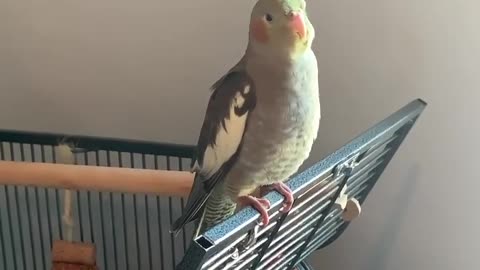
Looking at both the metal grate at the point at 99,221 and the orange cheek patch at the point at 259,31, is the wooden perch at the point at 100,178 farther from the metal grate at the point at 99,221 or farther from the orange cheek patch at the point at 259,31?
the orange cheek patch at the point at 259,31

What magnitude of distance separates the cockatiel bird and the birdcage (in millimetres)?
36

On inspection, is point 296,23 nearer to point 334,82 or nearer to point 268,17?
point 268,17

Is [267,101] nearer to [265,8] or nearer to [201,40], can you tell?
[265,8]

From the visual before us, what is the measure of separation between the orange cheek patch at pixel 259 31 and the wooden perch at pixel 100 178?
0.26 m

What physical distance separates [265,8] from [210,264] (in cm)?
25

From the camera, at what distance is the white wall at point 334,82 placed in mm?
1114

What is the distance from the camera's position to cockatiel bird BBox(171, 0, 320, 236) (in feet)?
2.63

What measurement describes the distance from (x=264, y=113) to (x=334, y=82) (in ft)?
1.22

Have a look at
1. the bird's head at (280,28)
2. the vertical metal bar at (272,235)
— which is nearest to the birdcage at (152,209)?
the vertical metal bar at (272,235)

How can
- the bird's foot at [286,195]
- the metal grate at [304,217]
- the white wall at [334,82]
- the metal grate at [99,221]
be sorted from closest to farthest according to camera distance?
the metal grate at [304,217], the bird's foot at [286,195], the white wall at [334,82], the metal grate at [99,221]

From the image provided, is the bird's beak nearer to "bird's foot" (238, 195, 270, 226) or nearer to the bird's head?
the bird's head

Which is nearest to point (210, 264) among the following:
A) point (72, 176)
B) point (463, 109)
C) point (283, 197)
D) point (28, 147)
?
point (283, 197)

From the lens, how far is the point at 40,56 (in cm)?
129

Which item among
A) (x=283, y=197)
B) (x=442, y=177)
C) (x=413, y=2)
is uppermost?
(x=413, y=2)
